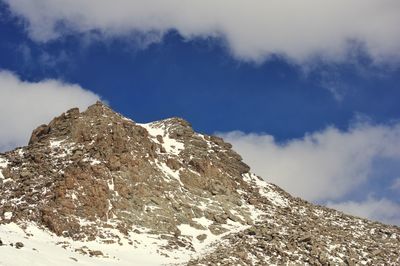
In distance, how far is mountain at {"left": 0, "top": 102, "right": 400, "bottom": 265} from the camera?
68.2 m

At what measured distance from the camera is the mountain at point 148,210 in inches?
2687

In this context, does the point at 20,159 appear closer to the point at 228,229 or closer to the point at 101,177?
the point at 101,177

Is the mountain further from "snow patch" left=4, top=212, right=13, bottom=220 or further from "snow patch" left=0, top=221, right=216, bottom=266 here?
"snow patch" left=0, top=221, right=216, bottom=266

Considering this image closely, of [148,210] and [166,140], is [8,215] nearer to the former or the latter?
[148,210]

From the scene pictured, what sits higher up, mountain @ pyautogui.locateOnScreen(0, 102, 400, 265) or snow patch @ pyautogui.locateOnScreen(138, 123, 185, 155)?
snow patch @ pyautogui.locateOnScreen(138, 123, 185, 155)

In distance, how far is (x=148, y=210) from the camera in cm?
8031

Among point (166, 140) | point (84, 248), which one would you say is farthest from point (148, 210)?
point (166, 140)

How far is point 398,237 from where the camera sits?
287 feet

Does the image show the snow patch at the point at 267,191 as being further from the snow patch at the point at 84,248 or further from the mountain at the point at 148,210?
the snow patch at the point at 84,248

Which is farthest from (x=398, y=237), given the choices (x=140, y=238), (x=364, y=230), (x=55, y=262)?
(x=55, y=262)

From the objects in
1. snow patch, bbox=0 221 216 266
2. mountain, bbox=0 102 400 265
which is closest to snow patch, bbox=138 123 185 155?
mountain, bbox=0 102 400 265

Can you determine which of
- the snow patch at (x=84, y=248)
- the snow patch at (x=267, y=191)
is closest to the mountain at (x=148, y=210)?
the snow patch at (x=84, y=248)

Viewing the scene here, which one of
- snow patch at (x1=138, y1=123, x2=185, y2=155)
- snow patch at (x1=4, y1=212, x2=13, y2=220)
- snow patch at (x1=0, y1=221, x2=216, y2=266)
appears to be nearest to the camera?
snow patch at (x1=0, y1=221, x2=216, y2=266)

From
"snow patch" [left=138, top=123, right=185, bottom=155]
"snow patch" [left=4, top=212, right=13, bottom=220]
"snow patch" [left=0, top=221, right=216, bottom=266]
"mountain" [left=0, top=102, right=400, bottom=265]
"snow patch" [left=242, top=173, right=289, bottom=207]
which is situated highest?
"snow patch" [left=138, top=123, right=185, bottom=155]
